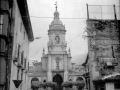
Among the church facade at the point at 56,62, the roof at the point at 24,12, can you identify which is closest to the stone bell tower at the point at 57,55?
the church facade at the point at 56,62

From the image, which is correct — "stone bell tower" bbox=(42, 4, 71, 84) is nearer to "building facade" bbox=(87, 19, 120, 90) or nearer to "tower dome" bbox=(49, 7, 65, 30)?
"tower dome" bbox=(49, 7, 65, 30)

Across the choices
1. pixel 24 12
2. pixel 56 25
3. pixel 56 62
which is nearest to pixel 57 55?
pixel 56 62

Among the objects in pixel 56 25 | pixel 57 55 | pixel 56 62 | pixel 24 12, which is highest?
pixel 56 25

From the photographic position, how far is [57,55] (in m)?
55.5

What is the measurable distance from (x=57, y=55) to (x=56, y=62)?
227cm

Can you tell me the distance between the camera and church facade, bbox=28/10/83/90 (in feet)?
176

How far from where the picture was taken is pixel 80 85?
1607 inches

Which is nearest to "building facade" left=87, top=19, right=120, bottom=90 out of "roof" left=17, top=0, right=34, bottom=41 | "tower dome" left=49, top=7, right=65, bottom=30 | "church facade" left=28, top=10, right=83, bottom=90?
"roof" left=17, top=0, right=34, bottom=41

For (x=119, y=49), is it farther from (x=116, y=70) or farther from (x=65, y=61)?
(x=65, y=61)

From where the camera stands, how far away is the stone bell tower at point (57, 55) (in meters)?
53.7

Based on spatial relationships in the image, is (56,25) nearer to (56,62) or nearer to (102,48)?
(56,62)

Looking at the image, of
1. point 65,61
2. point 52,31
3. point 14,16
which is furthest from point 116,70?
point 52,31

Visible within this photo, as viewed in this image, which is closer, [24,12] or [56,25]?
[24,12]

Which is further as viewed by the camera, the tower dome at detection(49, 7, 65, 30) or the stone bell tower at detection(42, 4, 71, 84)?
the tower dome at detection(49, 7, 65, 30)
